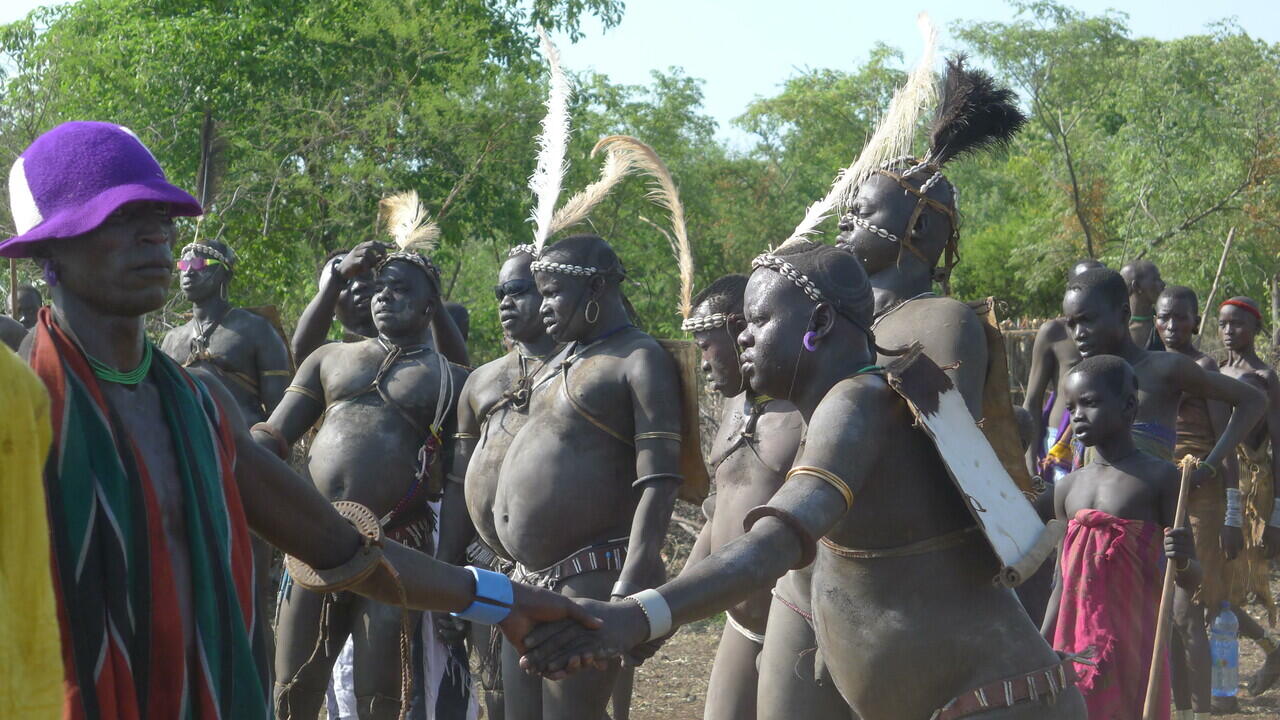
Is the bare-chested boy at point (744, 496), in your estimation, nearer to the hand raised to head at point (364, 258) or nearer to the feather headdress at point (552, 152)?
the feather headdress at point (552, 152)

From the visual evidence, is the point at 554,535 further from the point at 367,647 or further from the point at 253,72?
the point at 253,72

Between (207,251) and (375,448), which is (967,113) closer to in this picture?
(375,448)

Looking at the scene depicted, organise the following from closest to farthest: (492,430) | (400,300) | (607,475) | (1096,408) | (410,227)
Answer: (607,475) < (492,430) < (1096,408) < (400,300) < (410,227)

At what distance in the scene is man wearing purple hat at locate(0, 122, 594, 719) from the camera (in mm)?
2375

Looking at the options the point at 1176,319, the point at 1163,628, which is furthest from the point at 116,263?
the point at 1176,319

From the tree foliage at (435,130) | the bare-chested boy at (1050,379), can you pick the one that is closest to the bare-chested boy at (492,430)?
the bare-chested boy at (1050,379)

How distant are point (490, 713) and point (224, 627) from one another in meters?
4.19

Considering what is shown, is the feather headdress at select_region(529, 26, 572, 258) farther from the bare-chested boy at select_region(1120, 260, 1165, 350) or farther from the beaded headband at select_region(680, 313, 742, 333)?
the bare-chested boy at select_region(1120, 260, 1165, 350)

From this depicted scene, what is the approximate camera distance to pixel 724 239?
33.0 m

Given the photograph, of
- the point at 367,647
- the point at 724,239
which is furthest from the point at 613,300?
the point at 724,239

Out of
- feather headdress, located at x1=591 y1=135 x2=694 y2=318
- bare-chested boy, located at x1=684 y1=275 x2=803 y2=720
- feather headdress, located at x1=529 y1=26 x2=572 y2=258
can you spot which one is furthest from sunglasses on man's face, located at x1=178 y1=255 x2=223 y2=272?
bare-chested boy, located at x1=684 y1=275 x2=803 y2=720

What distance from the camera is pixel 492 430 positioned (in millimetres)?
6043

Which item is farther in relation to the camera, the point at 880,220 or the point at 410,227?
the point at 410,227

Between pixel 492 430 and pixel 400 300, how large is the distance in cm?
110
